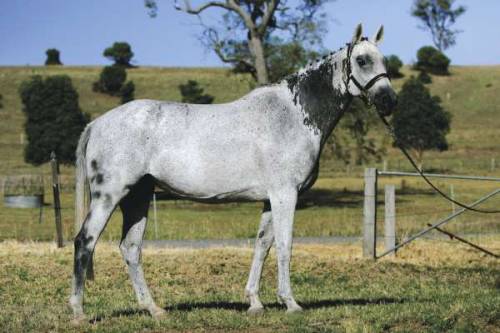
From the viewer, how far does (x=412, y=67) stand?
429 ft

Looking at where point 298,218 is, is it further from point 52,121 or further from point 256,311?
point 52,121

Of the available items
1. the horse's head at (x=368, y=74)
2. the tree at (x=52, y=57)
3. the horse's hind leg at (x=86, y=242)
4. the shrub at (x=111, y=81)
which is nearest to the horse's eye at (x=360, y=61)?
the horse's head at (x=368, y=74)

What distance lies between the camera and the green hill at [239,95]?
247 ft

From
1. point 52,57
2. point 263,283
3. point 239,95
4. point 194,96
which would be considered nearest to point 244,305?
point 263,283

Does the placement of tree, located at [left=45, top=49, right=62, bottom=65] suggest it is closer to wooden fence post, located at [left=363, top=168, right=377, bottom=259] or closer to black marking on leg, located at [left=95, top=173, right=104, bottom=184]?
wooden fence post, located at [left=363, top=168, right=377, bottom=259]

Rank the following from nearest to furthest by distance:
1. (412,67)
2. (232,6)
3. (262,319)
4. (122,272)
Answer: (262,319)
(122,272)
(232,6)
(412,67)

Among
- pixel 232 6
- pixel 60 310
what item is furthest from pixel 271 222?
pixel 232 6

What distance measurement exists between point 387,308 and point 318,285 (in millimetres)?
3577

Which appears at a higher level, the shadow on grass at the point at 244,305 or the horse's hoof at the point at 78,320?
the horse's hoof at the point at 78,320

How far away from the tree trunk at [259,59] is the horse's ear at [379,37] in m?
30.0

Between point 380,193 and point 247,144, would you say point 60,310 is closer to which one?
point 247,144

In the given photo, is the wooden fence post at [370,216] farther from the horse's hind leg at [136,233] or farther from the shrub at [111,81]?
the shrub at [111,81]

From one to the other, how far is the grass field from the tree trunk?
70.9 ft

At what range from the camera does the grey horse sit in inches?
350
